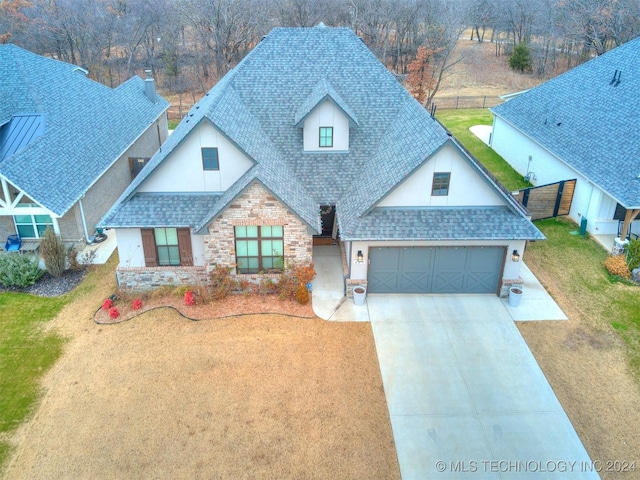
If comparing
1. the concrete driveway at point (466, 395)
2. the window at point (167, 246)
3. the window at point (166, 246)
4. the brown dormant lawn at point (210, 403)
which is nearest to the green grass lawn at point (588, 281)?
the concrete driveway at point (466, 395)

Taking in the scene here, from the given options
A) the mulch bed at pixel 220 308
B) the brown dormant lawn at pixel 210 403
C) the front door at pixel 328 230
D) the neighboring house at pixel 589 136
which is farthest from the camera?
the neighboring house at pixel 589 136

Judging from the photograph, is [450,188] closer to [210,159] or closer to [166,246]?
[210,159]

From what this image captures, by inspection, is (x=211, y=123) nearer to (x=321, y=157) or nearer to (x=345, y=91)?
(x=321, y=157)

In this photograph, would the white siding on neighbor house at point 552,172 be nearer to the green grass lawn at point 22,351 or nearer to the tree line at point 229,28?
the tree line at point 229,28

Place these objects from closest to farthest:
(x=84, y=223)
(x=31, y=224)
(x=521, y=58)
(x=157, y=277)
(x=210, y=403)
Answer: (x=210, y=403), (x=157, y=277), (x=31, y=224), (x=84, y=223), (x=521, y=58)

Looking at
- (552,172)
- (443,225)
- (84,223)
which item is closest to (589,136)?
(552,172)
